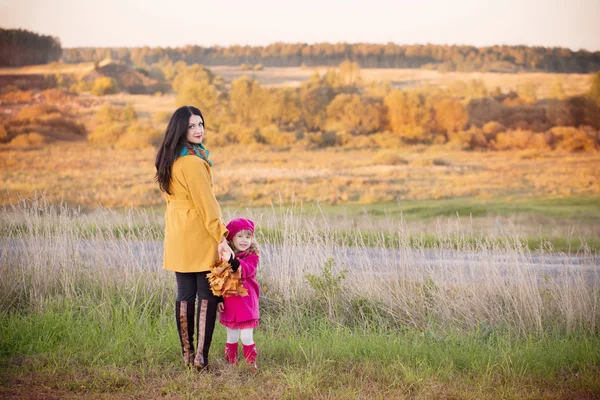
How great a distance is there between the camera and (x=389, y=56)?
26.8 m

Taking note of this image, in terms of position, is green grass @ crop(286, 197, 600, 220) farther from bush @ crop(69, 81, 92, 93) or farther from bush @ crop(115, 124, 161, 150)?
bush @ crop(69, 81, 92, 93)

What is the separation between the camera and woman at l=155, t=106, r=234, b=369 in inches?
167

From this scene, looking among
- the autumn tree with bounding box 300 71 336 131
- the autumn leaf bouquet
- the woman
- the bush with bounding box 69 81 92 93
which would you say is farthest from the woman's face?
the bush with bounding box 69 81 92 93

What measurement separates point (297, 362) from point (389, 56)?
923 inches

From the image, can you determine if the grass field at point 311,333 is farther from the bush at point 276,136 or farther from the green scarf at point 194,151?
the bush at point 276,136

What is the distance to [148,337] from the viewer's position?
207 inches

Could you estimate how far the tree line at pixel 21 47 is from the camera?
80.2 feet

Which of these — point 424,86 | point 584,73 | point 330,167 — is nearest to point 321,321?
point 330,167

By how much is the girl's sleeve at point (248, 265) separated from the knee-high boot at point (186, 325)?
43 centimetres

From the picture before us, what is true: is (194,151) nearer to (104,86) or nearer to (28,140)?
(28,140)

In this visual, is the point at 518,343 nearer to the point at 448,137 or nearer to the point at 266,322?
the point at 266,322

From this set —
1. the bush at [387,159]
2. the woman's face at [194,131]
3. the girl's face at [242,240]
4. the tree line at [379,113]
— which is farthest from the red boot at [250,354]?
the bush at [387,159]

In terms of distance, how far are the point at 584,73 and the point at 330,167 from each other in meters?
11.3

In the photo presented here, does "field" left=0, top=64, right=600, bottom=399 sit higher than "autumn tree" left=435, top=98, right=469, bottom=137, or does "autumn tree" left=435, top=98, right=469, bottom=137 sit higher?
"autumn tree" left=435, top=98, right=469, bottom=137
